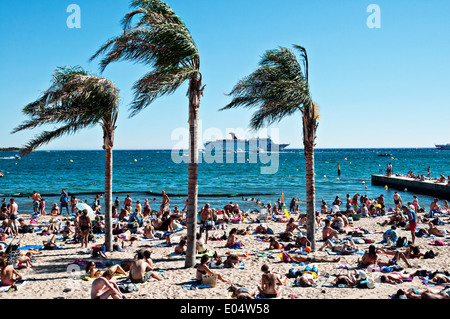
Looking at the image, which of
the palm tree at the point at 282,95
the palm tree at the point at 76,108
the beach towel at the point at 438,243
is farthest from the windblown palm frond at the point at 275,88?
the beach towel at the point at 438,243

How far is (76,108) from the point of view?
1020 centimetres

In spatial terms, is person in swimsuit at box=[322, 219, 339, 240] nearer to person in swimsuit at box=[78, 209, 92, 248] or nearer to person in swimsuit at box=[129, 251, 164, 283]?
person in swimsuit at box=[129, 251, 164, 283]

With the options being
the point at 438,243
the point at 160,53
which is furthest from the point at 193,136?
the point at 438,243

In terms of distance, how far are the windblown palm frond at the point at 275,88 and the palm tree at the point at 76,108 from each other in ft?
11.7

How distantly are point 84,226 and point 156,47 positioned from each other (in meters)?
6.90

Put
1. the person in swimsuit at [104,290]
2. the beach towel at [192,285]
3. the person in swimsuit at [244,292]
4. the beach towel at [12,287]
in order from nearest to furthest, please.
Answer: the person in swimsuit at [104,290]
the person in swimsuit at [244,292]
the beach towel at [12,287]
the beach towel at [192,285]

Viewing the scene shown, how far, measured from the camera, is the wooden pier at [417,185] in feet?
112

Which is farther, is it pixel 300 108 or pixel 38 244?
pixel 38 244

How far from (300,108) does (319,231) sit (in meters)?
6.98

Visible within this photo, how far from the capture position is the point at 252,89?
11.4 meters

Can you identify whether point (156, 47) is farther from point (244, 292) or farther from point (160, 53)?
point (244, 292)

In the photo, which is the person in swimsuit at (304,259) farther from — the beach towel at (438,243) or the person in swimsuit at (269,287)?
the beach towel at (438,243)
